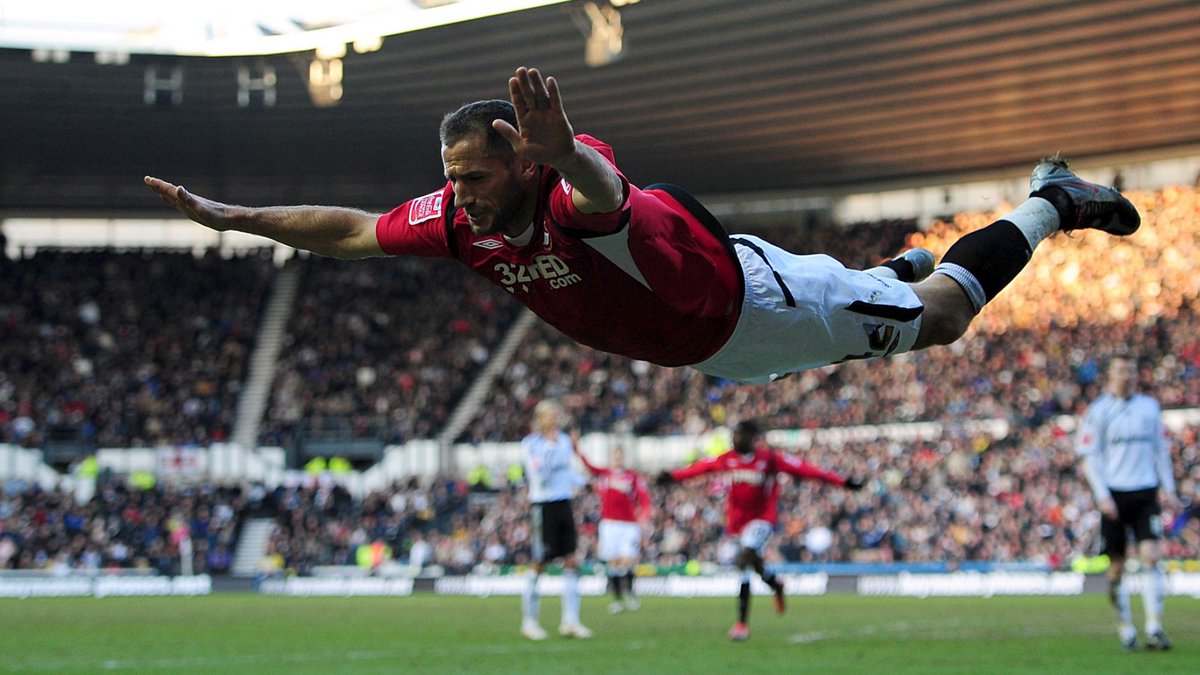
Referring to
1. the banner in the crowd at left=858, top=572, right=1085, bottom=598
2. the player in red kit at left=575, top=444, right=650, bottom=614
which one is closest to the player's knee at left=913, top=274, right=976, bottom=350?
the player in red kit at left=575, top=444, right=650, bottom=614

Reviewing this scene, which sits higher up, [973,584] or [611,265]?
[611,265]

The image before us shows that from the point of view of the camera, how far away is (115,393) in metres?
36.7

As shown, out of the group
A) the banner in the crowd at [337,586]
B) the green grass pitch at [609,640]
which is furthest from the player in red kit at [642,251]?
the banner in the crowd at [337,586]

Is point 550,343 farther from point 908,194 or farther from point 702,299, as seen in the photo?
point 702,299

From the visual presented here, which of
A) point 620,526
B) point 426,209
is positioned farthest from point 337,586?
point 426,209

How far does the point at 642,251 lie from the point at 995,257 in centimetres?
207

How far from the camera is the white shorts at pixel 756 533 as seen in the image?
1491 centimetres

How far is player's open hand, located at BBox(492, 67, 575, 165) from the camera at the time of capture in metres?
4.70

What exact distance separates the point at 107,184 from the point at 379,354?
10.1 m

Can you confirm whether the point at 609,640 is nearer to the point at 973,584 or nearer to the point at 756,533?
the point at 756,533

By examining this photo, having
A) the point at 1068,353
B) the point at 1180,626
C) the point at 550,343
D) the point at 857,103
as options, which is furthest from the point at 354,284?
the point at 1180,626

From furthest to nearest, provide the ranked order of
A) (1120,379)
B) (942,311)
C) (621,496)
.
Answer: (621,496), (1120,379), (942,311)

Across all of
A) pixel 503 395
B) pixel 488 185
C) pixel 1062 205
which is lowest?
pixel 488 185

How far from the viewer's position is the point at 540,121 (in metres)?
4.73
